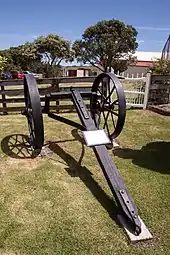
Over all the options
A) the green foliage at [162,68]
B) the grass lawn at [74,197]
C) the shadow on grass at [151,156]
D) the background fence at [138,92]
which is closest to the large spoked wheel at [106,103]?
the shadow on grass at [151,156]

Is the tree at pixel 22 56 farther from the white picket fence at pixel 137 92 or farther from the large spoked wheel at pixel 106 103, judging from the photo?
the large spoked wheel at pixel 106 103

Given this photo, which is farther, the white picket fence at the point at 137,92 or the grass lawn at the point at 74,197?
the white picket fence at the point at 137,92

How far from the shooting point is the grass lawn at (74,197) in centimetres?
264

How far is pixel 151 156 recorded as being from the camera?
4773 millimetres

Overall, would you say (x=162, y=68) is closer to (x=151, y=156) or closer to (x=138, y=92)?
(x=138, y=92)

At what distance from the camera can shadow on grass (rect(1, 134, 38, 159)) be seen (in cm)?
469

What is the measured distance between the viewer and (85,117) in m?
4.31

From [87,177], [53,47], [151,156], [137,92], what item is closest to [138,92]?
[137,92]

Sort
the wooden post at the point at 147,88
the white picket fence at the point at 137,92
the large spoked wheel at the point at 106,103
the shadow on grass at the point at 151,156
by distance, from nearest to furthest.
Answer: the shadow on grass at the point at 151,156 → the large spoked wheel at the point at 106,103 → the wooden post at the point at 147,88 → the white picket fence at the point at 137,92

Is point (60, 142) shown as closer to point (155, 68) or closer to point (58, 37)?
point (155, 68)

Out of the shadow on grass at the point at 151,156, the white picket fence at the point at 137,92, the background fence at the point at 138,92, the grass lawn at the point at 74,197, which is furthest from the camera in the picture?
the white picket fence at the point at 137,92

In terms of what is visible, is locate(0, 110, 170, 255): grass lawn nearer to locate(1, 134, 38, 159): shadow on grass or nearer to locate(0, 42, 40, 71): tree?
locate(1, 134, 38, 159): shadow on grass

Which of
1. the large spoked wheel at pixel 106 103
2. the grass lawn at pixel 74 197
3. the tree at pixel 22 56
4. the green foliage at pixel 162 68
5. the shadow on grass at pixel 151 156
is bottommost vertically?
the grass lawn at pixel 74 197

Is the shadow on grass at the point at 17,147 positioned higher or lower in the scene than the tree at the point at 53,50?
lower
